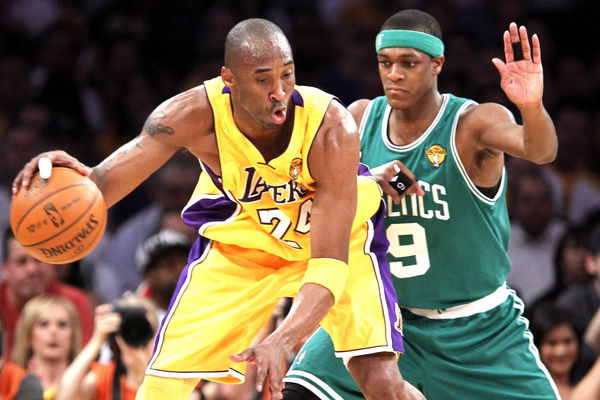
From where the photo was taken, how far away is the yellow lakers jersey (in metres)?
4.14

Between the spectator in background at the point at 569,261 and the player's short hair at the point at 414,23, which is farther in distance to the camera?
the spectator in background at the point at 569,261

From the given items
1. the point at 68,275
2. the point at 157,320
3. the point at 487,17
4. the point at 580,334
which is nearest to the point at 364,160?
the point at 157,320

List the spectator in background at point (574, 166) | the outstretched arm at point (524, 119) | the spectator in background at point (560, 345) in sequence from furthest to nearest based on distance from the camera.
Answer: the spectator in background at point (574, 166) → the spectator in background at point (560, 345) → the outstretched arm at point (524, 119)

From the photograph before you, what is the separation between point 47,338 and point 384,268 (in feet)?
7.78

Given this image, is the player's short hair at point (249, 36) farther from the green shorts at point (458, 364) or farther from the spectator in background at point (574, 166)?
the spectator in background at point (574, 166)

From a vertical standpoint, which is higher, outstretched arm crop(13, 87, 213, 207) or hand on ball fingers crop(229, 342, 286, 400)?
outstretched arm crop(13, 87, 213, 207)

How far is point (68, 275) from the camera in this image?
7176mm

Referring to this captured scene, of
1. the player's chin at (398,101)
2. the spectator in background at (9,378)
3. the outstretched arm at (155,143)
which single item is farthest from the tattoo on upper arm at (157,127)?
the spectator in background at (9,378)

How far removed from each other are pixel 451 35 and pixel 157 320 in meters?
3.97

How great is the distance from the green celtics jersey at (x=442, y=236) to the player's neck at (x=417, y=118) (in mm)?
89

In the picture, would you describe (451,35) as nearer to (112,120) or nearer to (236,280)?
(112,120)

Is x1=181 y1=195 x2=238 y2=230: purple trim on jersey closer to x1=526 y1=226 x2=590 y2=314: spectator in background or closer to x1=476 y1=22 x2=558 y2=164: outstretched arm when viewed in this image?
x1=476 y1=22 x2=558 y2=164: outstretched arm

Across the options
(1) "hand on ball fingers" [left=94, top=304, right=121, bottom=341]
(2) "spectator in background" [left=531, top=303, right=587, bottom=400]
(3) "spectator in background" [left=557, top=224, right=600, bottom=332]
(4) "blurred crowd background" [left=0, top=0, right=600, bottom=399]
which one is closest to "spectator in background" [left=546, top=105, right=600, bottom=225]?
(4) "blurred crowd background" [left=0, top=0, right=600, bottom=399]

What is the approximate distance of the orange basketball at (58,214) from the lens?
393cm
